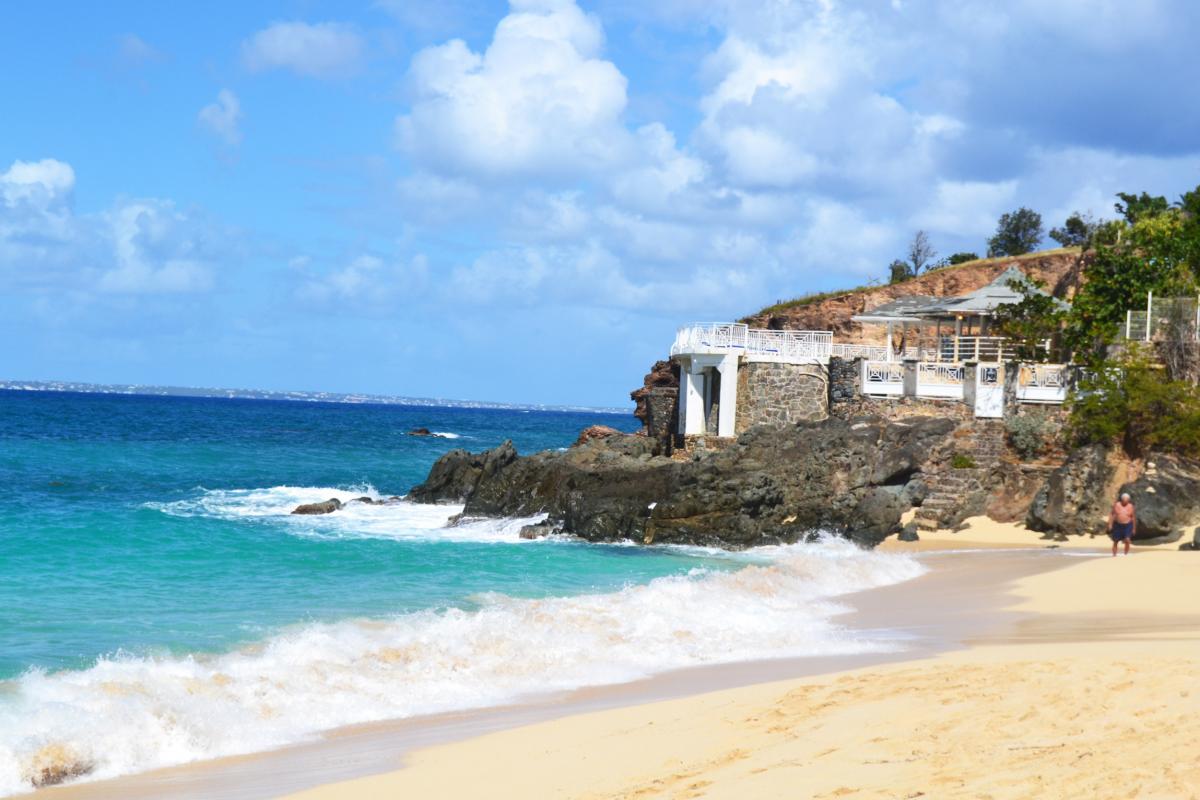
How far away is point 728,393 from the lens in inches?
1326

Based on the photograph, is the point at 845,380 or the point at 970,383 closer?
Answer: the point at 970,383

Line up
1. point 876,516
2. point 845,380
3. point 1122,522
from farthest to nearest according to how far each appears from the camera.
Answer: point 845,380 < point 876,516 < point 1122,522

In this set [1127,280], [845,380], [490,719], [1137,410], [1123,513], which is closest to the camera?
[490,719]

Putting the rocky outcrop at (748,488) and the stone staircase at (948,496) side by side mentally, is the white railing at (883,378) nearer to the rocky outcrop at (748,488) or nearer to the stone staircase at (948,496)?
the rocky outcrop at (748,488)

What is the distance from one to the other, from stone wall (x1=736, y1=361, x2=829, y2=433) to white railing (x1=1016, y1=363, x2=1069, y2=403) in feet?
18.3

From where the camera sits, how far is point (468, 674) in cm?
1195

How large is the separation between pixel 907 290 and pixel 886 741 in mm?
42915

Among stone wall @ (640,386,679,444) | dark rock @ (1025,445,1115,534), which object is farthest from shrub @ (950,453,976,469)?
stone wall @ (640,386,679,444)

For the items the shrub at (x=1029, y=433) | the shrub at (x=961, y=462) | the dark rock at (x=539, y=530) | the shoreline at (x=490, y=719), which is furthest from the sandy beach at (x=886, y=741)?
the shrub at (x=1029, y=433)

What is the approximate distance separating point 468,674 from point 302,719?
2.05 metres

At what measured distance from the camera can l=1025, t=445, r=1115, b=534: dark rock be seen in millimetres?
24750

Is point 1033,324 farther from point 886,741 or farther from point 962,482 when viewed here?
point 886,741

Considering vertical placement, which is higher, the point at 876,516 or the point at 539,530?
the point at 876,516

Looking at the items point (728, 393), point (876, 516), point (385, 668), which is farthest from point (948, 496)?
point (385, 668)
